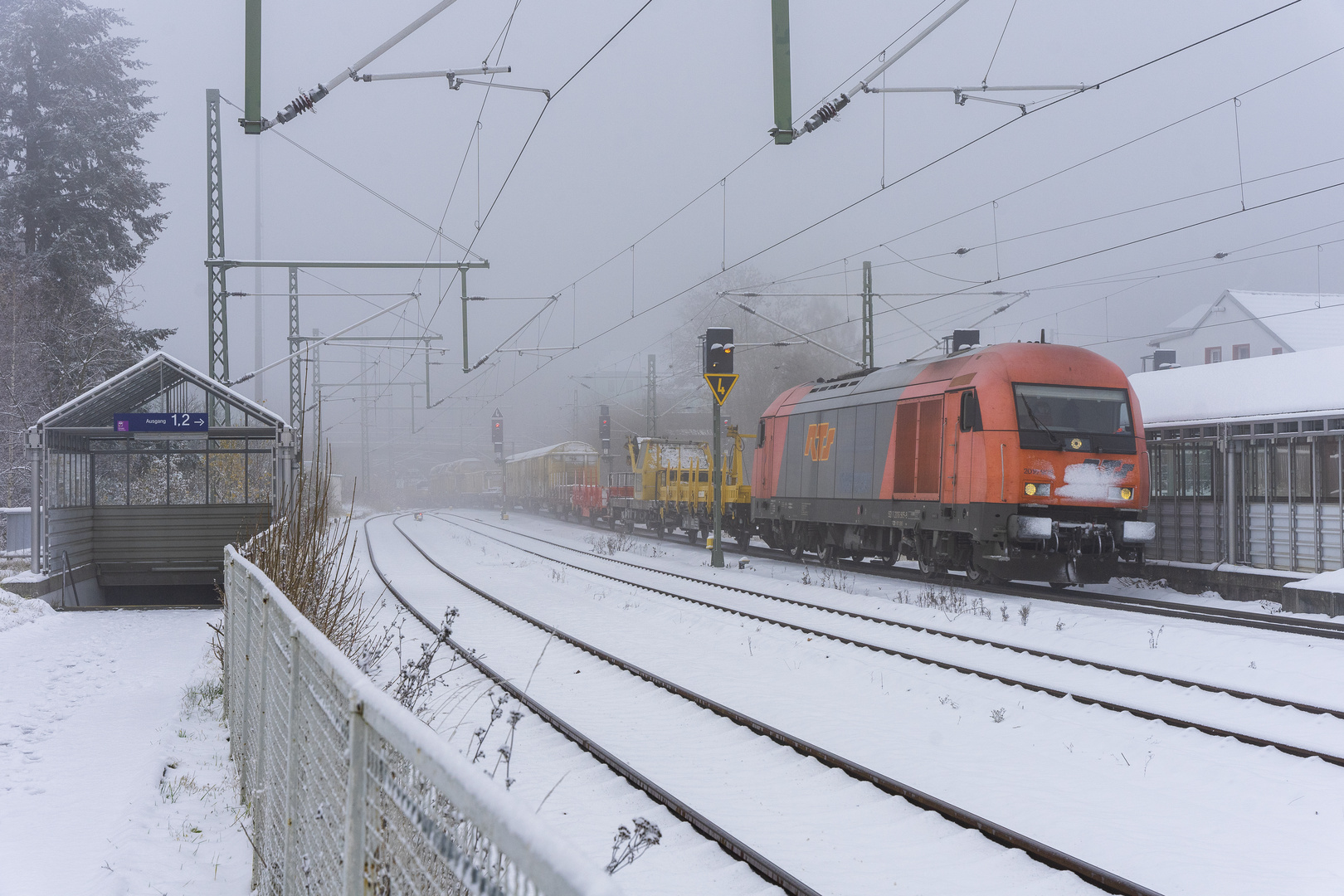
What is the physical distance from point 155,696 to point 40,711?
3.48 feet

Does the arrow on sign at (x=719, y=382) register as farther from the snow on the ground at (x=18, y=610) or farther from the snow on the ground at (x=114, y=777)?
the snow on the ground at (x=18, y=610)

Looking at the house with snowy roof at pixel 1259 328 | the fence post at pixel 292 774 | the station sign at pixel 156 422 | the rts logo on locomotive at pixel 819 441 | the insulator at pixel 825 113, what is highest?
the house with snowy roof at pixel 1259 328

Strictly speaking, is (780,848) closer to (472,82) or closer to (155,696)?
(155,696)

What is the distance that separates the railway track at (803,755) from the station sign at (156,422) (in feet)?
27.9

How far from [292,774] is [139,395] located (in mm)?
15381

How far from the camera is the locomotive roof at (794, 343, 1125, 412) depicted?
14562 millimetres

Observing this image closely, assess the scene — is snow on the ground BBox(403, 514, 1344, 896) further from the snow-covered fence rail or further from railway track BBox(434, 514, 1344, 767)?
the snow-covered fence rail

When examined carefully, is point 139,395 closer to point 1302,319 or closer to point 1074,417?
point 1074,417

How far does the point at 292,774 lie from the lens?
12.4ft

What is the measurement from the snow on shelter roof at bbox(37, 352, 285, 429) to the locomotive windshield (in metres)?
11.9

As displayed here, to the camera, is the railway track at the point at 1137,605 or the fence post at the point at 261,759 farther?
the railway track at the point at 1137,605

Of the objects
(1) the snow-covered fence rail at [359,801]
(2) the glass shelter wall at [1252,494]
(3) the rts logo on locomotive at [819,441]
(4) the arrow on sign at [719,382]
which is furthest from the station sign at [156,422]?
(2) the glass shelter wall at [1252,494]

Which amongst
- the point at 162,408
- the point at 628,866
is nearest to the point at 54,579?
the point at 162,408

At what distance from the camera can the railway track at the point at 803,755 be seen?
464 centimetres
